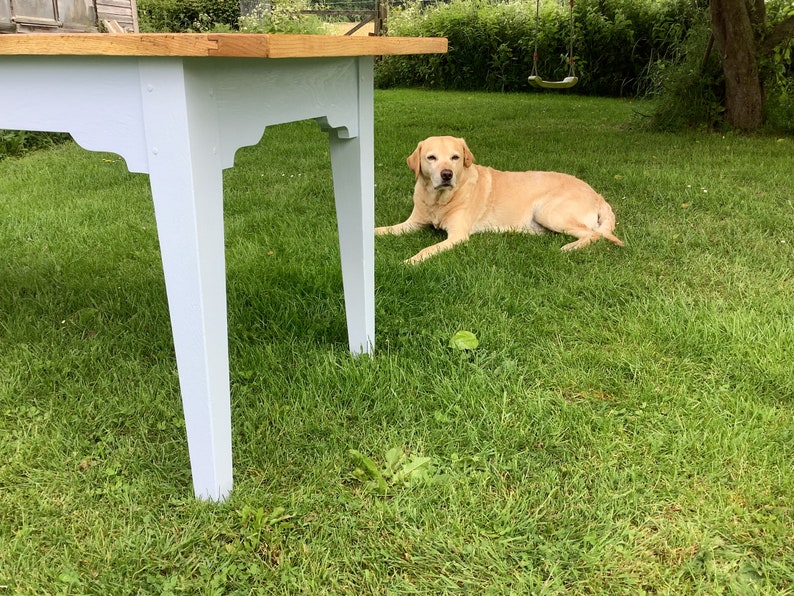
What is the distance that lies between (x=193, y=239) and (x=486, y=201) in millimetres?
3161

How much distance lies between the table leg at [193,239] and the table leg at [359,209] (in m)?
0.75

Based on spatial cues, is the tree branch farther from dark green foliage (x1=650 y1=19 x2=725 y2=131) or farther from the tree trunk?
dark green foliage (x1=650 y1=19 x2=725 y2=131)

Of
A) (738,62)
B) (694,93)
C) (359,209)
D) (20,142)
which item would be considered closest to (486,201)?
(359,209)

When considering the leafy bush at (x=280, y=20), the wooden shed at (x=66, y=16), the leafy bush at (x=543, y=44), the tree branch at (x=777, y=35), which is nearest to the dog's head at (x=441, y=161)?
the tree branch at (x=777, y=35)

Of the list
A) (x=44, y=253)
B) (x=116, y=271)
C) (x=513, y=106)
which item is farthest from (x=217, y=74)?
(x=513, y=106)

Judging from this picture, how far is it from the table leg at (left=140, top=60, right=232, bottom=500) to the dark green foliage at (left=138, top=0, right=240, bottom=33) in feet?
51.6

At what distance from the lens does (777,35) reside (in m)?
6.91

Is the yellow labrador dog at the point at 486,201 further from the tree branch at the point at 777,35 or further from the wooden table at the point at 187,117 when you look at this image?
the tree branch at the point at 777,35

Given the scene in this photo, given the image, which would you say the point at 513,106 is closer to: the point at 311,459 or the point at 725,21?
the point at 725,21

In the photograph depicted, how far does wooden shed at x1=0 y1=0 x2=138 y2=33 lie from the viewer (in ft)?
28.0

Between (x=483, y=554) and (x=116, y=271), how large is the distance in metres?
2.56

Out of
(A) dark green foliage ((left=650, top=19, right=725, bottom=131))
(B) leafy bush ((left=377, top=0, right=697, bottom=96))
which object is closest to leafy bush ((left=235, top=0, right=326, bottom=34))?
(B) leafy bush ((left=377, top=0, right=697, bottom=96))

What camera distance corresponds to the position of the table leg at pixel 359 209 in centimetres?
211

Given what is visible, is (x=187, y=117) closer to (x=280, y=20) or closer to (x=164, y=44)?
(x=164, y=44)
